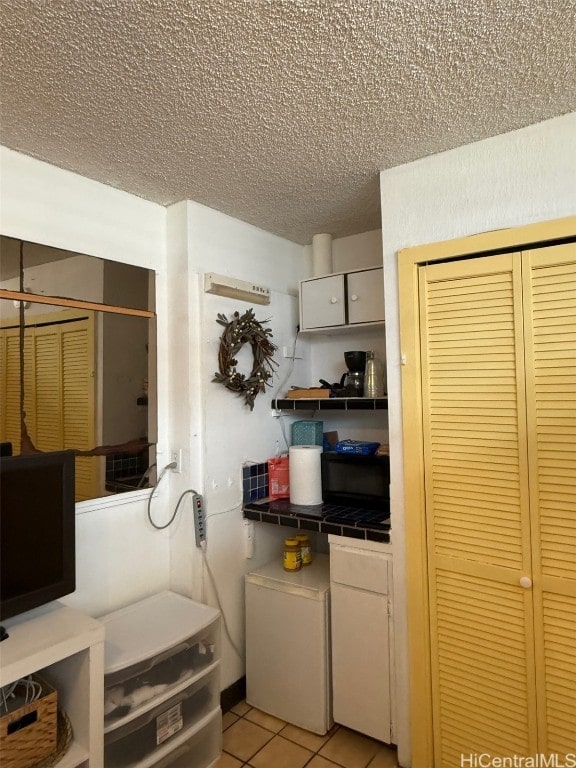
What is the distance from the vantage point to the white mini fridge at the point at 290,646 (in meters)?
1.96

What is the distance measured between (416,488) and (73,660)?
4.29ft

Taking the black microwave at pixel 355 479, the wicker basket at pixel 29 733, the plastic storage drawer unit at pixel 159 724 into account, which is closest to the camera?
the wicker basket at pixel 29 733

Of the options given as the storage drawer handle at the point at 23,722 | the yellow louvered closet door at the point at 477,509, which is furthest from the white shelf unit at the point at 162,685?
the yellow louvered closet door at the point at 477,509

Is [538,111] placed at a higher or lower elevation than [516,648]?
higher

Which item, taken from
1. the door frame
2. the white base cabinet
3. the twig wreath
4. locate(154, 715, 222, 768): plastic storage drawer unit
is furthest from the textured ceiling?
locate(154, 715, 222, 768): plastic storage drawer unit

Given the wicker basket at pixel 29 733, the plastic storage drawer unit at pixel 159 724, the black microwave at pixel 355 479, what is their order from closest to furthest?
the wicker basket at pixel 29 733, the plastic storage drawer unit at pixel 159 724, the black microwave at pixel 355 479

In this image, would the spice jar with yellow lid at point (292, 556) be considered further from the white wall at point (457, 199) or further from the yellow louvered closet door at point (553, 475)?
the yellow louvered closet door at point (553, 475)

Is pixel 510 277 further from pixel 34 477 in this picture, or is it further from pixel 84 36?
pixel 34 477

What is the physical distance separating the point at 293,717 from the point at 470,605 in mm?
1019

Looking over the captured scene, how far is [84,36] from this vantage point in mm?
1149

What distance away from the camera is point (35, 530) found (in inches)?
57.1

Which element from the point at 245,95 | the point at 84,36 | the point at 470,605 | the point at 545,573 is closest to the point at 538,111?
the point at 245,95

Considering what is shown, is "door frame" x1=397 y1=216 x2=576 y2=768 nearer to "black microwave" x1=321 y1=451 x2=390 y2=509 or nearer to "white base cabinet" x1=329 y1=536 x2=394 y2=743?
"white base cabinet" x1=329 y1=536 x2=394 y2=743

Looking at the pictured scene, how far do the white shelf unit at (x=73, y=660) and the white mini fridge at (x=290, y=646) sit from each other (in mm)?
Answer: 870
